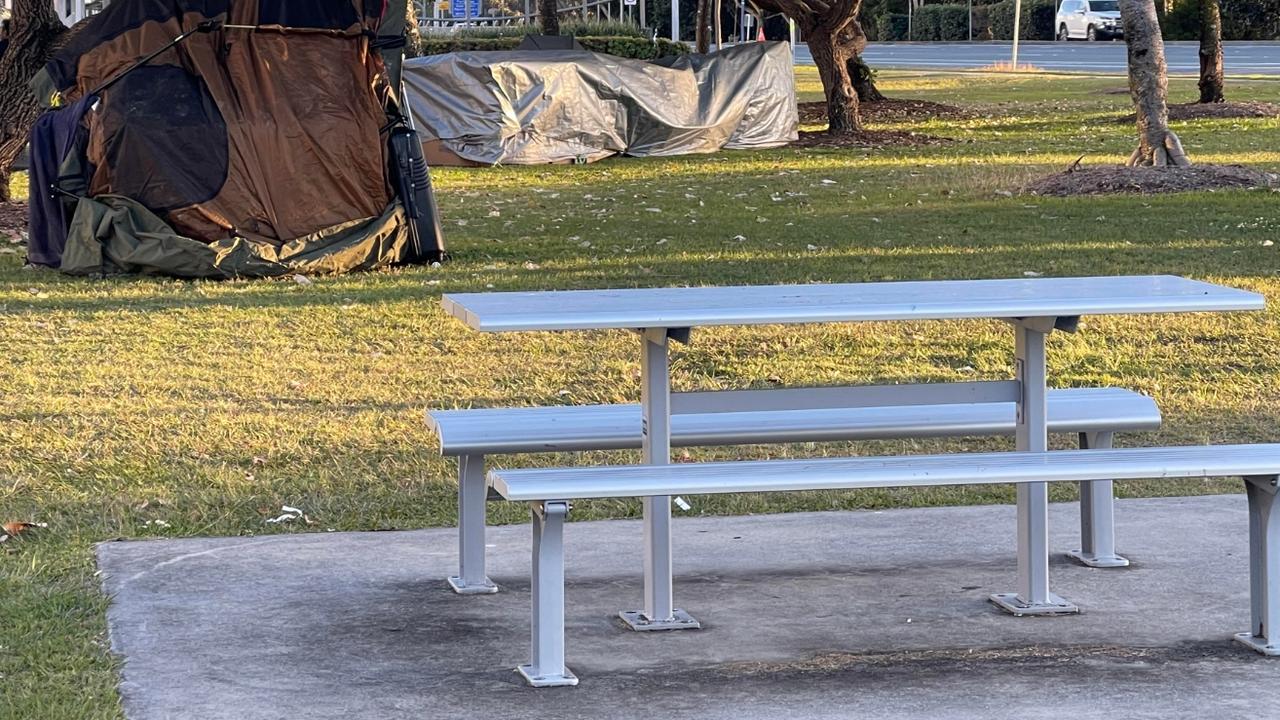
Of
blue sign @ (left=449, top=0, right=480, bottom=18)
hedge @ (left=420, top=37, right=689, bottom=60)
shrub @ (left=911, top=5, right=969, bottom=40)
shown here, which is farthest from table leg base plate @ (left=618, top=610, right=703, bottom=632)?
blue sign @ (left=449, top=0, right=480, bottom=18)

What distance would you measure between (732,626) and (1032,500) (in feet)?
2.80

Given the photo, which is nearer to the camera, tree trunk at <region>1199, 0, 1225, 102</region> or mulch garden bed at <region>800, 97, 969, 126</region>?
tree trunk at <region>1199, 0, 1225, 102</region>

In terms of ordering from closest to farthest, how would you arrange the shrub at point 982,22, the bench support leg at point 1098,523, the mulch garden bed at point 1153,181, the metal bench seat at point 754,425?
the metal bench seat at point 754,425 < the bench support leg at point 1098,523 < the mulch garden bed at point 1153,181 < the shrub at point 982,22

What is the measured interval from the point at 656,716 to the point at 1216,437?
11.6 ft

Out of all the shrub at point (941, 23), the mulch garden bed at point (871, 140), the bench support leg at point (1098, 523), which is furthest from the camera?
the shrub at point (941, 23)

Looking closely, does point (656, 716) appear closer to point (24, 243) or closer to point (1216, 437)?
point (1216, 437)

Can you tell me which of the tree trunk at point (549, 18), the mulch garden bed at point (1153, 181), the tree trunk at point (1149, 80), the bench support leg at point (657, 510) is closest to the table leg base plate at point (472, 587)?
the bench support leg at point (657, 510)

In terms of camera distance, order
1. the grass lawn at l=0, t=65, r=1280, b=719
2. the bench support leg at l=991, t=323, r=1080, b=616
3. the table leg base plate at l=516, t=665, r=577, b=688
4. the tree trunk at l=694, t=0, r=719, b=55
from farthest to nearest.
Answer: the tree trunk at l=694, t=0, r=719, b=55, the grass lawn at l=0, t=65, r=1280, b=719, the bench support leg at l=991, t=323, r=1080, b=616, the table leg base plate at l=516, t=665, r=577, b=688

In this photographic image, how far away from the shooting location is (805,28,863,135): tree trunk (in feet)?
78.3

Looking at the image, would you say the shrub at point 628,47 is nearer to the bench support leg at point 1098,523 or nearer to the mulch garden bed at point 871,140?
the mulch garden bed at point 871,140

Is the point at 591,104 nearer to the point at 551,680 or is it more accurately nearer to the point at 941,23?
the point at 551,680

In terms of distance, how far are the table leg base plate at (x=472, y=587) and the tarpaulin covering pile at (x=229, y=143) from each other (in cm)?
716

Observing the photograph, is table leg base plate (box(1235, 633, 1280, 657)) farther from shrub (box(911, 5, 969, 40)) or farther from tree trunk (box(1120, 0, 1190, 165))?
shrub (box(911, 5, 969, 40))

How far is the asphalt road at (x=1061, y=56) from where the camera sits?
3881 centimetres
